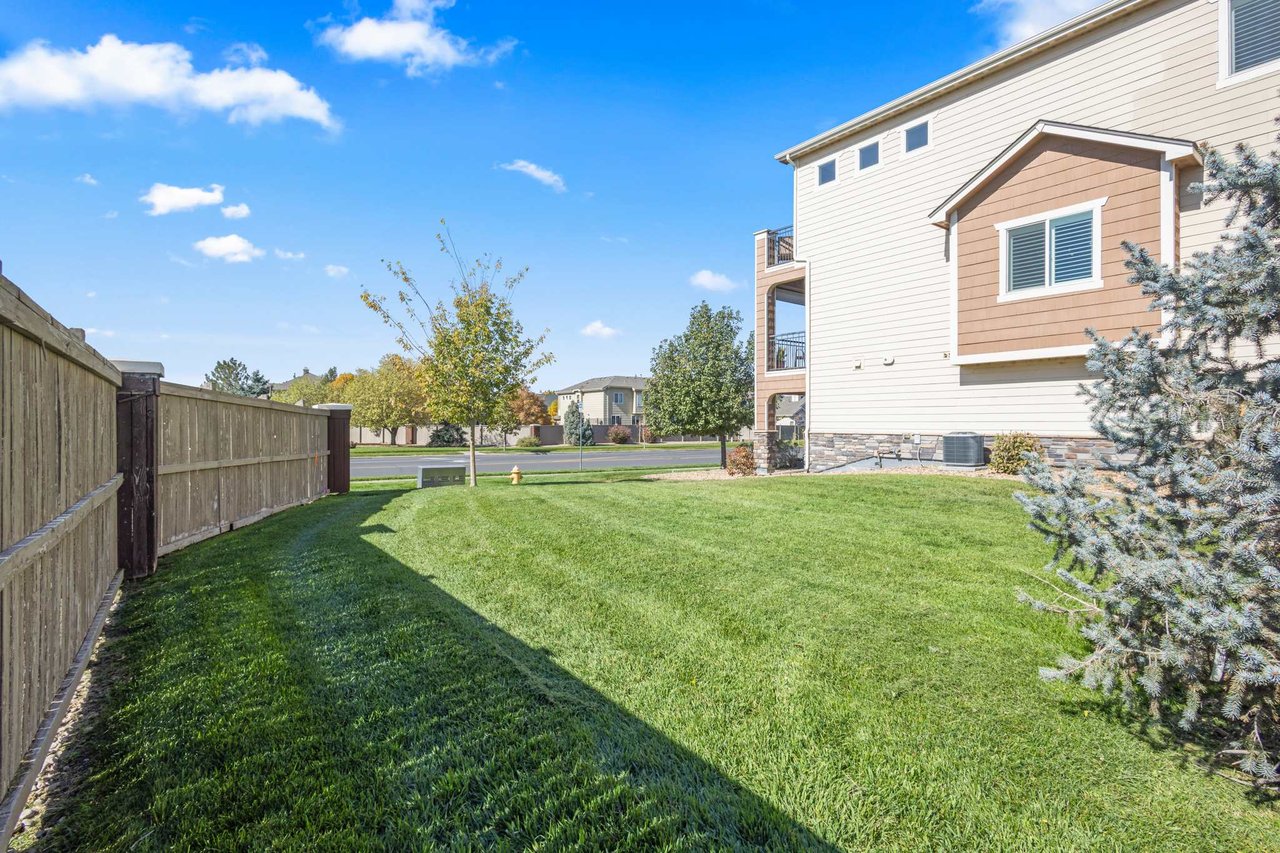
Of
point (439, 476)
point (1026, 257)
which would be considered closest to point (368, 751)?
point (439, 476)

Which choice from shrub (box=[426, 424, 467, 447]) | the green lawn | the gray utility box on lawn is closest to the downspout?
the gray utility box on lawn

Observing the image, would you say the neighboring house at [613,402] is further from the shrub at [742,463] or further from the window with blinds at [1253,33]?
the window with blinds at [1253,33]

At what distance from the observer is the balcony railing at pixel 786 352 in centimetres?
1750

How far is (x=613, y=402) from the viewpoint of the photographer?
199ft

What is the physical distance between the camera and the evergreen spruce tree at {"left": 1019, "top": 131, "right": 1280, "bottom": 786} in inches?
97.9

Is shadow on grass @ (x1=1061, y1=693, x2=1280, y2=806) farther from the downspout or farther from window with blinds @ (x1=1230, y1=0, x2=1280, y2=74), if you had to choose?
the downspout

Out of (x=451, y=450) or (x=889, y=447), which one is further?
(x=451, y=450)

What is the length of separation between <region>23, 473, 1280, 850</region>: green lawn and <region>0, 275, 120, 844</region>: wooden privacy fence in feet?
0.85

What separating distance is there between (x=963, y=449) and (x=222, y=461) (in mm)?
Answer: 11987

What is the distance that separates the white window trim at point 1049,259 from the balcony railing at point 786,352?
21.1 feet

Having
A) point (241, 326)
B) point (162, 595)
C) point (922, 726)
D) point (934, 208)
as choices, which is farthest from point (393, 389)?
point (922, 726)

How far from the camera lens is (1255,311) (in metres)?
2.66

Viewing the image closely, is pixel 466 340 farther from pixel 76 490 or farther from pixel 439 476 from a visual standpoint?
pixel 76 490

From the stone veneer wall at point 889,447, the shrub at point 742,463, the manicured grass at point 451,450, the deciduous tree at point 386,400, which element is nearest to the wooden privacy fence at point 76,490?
the shrub at point 742,463
